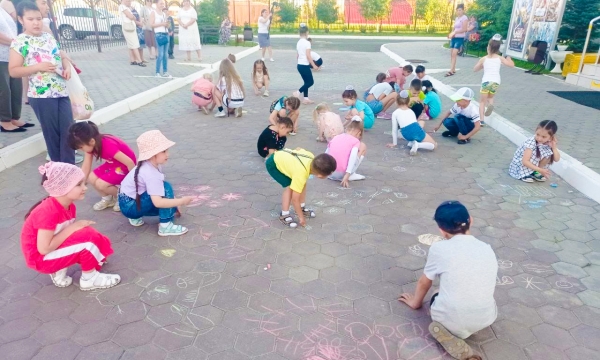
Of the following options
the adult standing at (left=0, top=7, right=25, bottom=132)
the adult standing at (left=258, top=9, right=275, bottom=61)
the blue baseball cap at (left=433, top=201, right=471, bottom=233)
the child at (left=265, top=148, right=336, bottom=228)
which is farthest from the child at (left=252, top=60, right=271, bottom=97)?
the blue baseball cap at (left=433, top=201, right=471, bottom=233)

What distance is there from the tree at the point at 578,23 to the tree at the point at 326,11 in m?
23.6

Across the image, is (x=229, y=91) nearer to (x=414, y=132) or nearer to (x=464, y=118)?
(x=414, y=132)

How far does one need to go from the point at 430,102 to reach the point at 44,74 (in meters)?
6.43

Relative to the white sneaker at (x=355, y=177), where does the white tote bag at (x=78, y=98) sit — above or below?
above

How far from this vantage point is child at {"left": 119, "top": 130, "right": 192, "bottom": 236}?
3529 mm

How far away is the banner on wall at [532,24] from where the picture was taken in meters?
12.2

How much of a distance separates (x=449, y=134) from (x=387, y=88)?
1.69 meters

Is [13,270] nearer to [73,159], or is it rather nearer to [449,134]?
[73,159]

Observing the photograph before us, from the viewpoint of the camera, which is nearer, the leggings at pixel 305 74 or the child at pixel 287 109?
the child at pixel 287 109

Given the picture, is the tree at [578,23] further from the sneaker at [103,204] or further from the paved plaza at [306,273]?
the sneaker at [103,204]

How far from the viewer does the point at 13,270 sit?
330 cm

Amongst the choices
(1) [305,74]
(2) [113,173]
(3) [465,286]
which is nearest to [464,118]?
(1) [305,74]

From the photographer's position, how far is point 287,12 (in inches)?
1287

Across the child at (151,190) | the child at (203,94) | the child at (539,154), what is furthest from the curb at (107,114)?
the child at (539,154)
